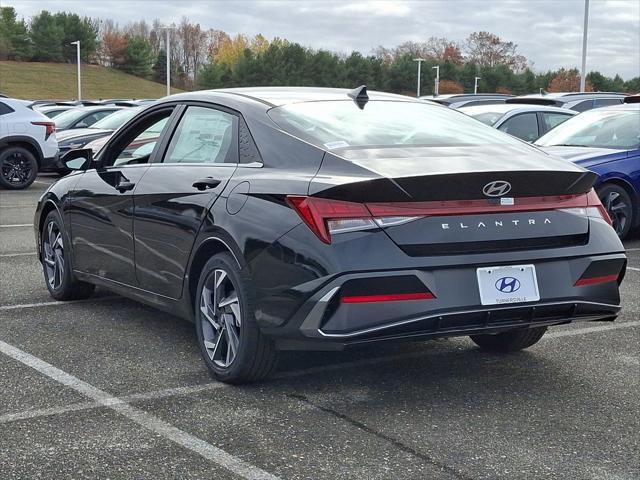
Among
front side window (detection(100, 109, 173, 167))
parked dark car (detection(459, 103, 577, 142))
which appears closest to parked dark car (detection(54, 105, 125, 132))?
parked dark car (detection(459, 103, 577, 142))

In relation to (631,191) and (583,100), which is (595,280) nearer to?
(631,191)

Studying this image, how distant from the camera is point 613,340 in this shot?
5695 mm

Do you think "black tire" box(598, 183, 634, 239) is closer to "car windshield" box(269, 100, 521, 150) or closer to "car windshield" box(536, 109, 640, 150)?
"car windshield" box(536, 109, 640, 150)

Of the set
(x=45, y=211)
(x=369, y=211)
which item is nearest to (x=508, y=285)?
(x=369, y=211)

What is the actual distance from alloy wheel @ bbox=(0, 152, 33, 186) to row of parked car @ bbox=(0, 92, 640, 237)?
0.02m

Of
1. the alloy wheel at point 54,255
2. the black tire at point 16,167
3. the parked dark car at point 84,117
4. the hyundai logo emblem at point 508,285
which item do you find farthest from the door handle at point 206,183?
the parked dark car at point 84,117

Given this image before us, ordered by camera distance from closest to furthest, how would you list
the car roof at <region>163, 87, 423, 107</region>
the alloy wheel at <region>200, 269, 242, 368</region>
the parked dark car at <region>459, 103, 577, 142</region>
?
1. the alloy wheel at <region>200, 269, 242, 368</region>
2. the car roof at <region>163, 87, 423, 107</region>
3. the parked dark car at <region>459, 103, 577, 142</region>

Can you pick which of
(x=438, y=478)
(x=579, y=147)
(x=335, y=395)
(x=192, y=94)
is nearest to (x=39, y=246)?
(x=192, y=94)

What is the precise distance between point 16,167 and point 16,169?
0.03 meters

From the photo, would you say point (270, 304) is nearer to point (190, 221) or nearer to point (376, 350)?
point (190, 221)

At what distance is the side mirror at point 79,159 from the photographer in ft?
20.7

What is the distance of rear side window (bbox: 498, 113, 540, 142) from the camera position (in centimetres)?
1297

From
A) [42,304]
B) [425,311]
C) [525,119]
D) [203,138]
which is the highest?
[203,138]

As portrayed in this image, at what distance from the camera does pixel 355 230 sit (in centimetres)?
400
